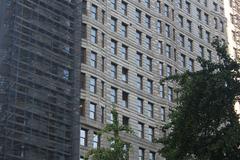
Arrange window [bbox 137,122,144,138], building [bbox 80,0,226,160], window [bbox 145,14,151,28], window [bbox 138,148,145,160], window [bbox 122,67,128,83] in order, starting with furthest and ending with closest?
window [bbox 145,14,151,28], window [bbox 122,67,128,83], window [bbox 137,122,144,138], window [bbox 138,148,145,160], building [bbox 80,0,226,160]

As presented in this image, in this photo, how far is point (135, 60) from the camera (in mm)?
63719

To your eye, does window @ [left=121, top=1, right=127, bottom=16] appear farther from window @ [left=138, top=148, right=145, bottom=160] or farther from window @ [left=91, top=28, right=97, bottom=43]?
window @ [left=138, top=148, right=145, bottom=160]

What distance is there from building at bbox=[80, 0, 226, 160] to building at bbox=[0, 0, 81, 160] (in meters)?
4.40

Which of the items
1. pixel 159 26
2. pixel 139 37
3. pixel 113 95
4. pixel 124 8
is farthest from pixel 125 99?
pixel 159 26

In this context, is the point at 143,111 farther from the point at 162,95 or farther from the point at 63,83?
the point at 63,83

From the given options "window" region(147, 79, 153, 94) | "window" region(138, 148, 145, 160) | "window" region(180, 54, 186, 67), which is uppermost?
"window" region(180, 54, 186, 67)

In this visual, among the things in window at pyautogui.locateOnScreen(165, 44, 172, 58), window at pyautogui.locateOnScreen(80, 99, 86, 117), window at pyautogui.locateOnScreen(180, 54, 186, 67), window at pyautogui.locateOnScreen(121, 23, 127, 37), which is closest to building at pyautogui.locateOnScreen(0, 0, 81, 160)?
window at pyautogui.locateOnScreen(80, 99, 86, 117)

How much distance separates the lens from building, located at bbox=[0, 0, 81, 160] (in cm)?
4484

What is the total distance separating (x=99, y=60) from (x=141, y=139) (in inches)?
355

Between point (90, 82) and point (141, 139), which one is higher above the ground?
point (90, 82)

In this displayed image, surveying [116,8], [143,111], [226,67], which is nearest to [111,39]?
[116,8]

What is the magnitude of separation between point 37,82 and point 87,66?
10002mm

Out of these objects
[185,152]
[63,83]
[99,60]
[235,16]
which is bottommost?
[185,152]

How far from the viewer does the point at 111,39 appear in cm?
6172
